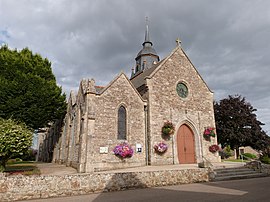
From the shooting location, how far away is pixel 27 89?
17078 mm

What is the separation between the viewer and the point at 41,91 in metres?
17.5

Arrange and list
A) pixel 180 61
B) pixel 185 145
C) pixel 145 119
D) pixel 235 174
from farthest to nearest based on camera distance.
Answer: pixel 180 61 → pixel 185 145 → pixel 145 119 → pixel 235 174

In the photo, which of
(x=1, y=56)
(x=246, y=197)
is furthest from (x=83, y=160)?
(x=1, y=56)

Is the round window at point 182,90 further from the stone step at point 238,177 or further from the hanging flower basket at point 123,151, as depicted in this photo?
the stone step at point 238,177

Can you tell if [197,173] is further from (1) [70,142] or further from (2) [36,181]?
(1) [70,142]

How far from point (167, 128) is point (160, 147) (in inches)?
64.2

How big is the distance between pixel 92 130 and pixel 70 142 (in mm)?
5720

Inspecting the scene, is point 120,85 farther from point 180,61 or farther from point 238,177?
point 238,177

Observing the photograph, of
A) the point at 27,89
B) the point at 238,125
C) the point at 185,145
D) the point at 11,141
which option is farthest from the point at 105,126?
the point at 238,125

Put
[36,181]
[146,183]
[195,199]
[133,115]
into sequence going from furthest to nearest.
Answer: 1. [133,115]
2. [146,183]
3. [36,181]
4. [195,199]

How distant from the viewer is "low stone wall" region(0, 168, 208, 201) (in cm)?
701

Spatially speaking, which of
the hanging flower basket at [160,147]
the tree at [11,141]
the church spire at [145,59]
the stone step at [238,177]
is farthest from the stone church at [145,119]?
the church spire at [145,59]

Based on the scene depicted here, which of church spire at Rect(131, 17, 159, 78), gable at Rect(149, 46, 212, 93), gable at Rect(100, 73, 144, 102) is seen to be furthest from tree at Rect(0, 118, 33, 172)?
church spire at Rect(131, 17, 159, 78)

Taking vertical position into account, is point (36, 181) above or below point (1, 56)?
below
